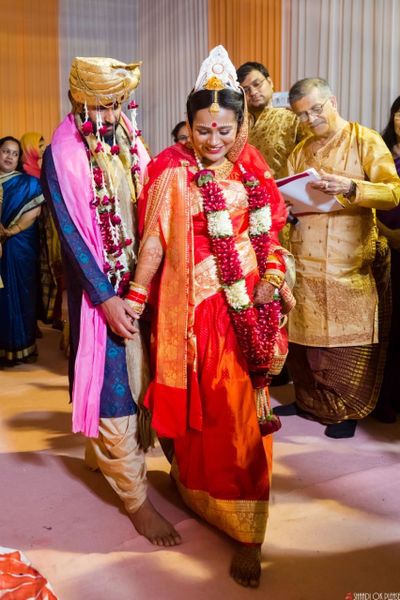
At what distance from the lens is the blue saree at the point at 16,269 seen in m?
5.37

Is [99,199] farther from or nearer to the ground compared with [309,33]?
nearer to the ground

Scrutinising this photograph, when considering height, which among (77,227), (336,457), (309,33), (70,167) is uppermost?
(309,33)

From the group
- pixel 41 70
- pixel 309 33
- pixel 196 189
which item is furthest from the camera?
pixel 41 70

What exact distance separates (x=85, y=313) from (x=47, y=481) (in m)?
1.03

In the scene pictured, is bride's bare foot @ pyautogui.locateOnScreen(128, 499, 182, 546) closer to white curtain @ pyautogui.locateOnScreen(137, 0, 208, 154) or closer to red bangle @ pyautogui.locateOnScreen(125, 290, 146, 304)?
red bangle @ pyautogui.locateOnScreen(125, 290, 146, 304)

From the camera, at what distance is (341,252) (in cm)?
345

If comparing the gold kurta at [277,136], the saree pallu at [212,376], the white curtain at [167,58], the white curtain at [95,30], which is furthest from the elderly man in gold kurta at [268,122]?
the white curtain at [95,30]

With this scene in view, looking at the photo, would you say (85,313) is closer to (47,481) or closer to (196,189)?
(196,189)

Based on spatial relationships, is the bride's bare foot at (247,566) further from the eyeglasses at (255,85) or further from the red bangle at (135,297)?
the eyeglasses at (255,85)

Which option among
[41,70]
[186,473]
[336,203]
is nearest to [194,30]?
[41,70]

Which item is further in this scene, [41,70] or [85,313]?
[41,70]

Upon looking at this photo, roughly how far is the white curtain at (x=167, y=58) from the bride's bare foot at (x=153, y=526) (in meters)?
6.05

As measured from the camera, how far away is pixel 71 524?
263 centimetres

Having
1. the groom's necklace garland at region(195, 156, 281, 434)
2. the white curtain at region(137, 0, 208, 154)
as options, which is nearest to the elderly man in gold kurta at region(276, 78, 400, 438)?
the groom's necklace garland at region(195, 156, 281, 434)
